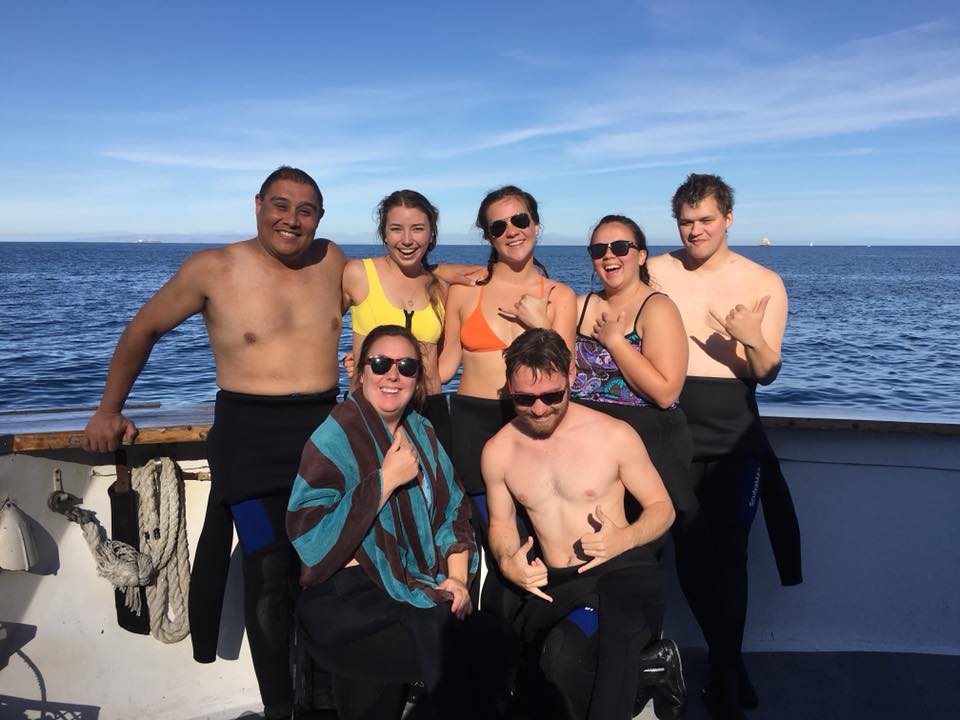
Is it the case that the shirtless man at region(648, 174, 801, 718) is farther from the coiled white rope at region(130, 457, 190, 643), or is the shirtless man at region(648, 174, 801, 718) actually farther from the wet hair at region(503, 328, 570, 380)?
the coiled white rope at region(130, 457, 190, 643)

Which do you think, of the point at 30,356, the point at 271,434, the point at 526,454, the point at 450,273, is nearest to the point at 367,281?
the point at 450,273

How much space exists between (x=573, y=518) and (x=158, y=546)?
6.08 feet

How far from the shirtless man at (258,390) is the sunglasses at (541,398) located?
88 cm

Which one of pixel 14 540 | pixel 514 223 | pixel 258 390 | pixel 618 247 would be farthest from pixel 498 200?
pixel 14 540

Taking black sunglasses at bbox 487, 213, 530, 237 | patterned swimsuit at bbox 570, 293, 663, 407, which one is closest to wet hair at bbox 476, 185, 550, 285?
black sunglasses at bbox 487, 213, 530, 237

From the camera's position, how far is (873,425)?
141 inches

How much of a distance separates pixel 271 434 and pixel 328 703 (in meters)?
1.06

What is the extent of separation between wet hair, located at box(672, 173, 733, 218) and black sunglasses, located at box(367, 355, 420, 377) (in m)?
1.46

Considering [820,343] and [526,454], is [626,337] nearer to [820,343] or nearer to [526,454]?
[526,454]

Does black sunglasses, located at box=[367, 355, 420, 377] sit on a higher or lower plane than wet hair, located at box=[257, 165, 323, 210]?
lower

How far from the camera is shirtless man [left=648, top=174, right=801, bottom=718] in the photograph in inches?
125

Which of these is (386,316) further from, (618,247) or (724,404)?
(724,404)

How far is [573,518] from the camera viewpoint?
9.02 feet

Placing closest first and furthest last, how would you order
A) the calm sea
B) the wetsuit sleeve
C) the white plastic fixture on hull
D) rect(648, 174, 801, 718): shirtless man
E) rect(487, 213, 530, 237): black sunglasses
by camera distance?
the wetsuit sleeve → the white plastic fixture on hull → rect(487, 213, 530, 237): black sunglasses → rect(648, 174, 801, 718): shirtless man → the calm sea
